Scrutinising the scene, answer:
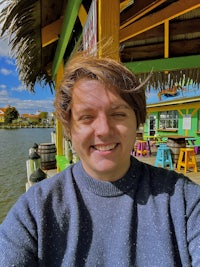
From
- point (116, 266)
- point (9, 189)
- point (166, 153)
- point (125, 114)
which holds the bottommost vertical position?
point (9, 189)

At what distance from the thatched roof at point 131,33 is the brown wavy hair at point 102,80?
65.2 inches

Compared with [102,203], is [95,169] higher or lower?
higher

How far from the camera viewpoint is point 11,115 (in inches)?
Result: 3688

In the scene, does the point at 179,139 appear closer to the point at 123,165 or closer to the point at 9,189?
the point at 9,189

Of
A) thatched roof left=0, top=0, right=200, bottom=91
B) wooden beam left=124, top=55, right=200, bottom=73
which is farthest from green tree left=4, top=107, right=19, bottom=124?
wooden beam left=124, top=55, right=200, bottom=73

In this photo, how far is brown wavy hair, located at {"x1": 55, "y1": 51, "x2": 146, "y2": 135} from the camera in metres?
1.01

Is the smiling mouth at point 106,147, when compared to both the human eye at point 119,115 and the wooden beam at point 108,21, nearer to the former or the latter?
the human eye at point 119,115

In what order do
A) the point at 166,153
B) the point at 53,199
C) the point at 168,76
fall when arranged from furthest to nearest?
the point at 166,153 < the point at 168,76 < the point at 53,199

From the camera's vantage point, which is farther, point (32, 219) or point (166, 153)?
point (166, 153)

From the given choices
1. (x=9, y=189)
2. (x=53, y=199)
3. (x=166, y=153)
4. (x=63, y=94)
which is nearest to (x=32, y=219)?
(x=53, y=199)

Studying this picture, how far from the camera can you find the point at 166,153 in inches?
268

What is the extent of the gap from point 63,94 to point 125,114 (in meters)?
0.30

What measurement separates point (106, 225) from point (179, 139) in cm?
659

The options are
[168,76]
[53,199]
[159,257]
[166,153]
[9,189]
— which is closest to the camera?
[159,257]
